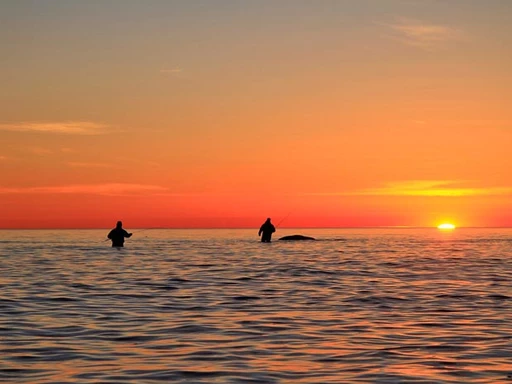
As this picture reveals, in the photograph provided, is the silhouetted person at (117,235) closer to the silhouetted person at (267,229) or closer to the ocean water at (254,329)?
the silhouetted person at (267,229)

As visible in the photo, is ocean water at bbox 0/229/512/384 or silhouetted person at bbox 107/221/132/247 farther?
silhouetted person at bbox 107/221/132/247

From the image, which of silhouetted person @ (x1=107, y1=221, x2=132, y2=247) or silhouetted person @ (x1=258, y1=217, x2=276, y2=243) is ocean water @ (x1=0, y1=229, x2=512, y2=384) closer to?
silhouetted person @ (x1=107, y1=221, x2=132, y2=247)

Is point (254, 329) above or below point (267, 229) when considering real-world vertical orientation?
below

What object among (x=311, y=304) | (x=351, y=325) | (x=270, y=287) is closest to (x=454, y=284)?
(x=270, y=287)

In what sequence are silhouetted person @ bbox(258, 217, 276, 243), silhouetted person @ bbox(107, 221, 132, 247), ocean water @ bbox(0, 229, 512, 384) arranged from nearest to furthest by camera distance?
ocean water @ bbox(0, 229, 512, 384)
silhouetted person @ bbox(107, 221, 132, 247)
silhouetted person @ bbox(258, 217, 276, 243)

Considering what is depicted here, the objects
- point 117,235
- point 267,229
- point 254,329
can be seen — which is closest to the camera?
point 254,329

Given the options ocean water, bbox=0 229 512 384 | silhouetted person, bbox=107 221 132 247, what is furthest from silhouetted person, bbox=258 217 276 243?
ocean water, bbox=0 229 512 384

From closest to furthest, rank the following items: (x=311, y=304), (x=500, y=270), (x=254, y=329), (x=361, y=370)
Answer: (x=361, y=370)
(x=254, y=329)
(x=311, y=304)
(x=500, y=270)

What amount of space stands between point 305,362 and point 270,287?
42.4ft

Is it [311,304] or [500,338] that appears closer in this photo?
[500,338]

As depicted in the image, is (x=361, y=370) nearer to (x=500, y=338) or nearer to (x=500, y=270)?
(x=500, y=338)

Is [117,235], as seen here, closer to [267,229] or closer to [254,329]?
[267,229]

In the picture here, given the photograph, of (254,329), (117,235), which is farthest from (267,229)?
(254,329)

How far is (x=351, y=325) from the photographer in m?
16.0
